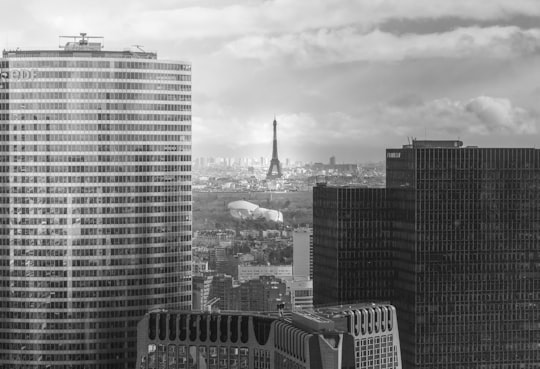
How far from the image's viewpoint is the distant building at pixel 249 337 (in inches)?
3000

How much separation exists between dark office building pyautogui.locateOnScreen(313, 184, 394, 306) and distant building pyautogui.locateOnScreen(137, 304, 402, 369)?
37.3ft

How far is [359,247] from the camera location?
3674 inches

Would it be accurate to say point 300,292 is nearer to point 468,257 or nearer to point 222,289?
point 222,289

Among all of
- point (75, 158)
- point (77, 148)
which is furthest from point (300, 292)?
point (77, 148)

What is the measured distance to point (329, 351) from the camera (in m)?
70.8

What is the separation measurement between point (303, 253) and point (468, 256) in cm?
2323

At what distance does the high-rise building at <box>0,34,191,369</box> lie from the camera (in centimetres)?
9212

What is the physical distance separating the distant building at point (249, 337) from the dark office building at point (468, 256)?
987cm

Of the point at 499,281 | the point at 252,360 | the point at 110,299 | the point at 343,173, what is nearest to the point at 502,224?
the point at 499,281

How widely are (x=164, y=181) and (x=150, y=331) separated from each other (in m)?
17.4

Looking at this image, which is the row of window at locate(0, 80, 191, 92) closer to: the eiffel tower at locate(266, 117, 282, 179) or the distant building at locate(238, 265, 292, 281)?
the eiffel tower at locate(266, 117, 282, 179)

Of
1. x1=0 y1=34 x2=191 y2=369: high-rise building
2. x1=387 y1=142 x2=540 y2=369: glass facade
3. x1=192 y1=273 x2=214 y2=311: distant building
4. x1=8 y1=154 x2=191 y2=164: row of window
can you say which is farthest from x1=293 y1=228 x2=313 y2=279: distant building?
x1=8 y1=154 x2=191 y2=164: row of window

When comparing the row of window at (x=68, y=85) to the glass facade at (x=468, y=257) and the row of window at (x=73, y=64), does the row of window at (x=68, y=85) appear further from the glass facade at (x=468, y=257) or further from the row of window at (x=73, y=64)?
the glass facade at (x=468, y=257)

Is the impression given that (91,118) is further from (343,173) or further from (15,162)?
(343,173)
